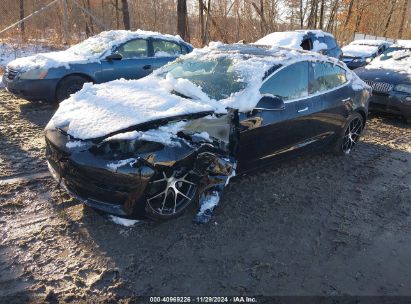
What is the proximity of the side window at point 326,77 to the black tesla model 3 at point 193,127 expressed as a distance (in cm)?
1

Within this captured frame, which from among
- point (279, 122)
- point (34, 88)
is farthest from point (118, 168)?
point (34, 88)

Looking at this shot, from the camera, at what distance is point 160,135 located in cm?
359

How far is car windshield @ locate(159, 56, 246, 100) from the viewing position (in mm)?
4366

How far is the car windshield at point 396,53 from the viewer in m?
9.09

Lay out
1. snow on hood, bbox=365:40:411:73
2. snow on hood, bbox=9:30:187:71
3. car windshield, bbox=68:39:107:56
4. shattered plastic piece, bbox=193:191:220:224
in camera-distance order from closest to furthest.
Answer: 1. shattered plastic piece, bbox=193:191:220:224
2. snow on hood, bbox=9:30:187:71
3. car windshield, bbox=68:39:107:56
4. snow on hood, bbox=365:40:411:73

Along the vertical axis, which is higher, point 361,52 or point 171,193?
point 171,193

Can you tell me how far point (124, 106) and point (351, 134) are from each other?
3.74 m

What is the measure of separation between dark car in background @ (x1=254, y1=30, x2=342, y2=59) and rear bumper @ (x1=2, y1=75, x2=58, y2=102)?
6.85m

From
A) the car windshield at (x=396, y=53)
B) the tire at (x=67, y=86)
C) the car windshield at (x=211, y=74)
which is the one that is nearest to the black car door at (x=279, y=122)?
the car windshield at (x=211, y=74)

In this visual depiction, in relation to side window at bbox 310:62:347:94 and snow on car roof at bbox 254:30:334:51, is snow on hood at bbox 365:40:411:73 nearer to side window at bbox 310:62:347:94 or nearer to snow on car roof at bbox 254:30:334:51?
snow on car roof at bbox 254:30:334:51

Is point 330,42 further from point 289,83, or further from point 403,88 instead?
point 289,83

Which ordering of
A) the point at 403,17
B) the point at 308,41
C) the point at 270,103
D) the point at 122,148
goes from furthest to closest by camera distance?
the point at 403,17 < the point at 308,41 < the point at 270,103 < the point at 122,148

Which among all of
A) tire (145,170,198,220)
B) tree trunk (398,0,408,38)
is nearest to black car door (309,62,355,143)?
tire (145,170,198,220)

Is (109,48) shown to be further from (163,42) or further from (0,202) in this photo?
(0,202)
